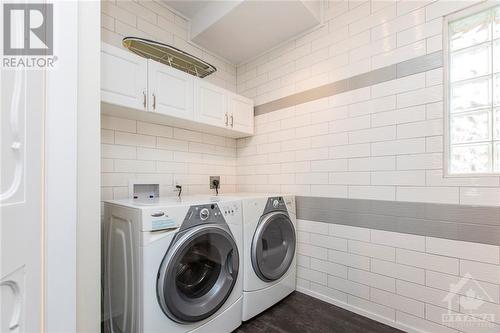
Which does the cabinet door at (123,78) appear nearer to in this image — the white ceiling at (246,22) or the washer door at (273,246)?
the white ceiling at (246,22)

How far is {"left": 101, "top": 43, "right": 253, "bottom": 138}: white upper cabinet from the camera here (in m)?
1.61

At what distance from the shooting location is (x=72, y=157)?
1.07 meters

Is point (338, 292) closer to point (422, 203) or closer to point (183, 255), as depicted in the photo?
point (422, 203)

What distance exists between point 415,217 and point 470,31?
135 cm

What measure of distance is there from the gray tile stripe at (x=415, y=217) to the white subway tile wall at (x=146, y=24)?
1990mm

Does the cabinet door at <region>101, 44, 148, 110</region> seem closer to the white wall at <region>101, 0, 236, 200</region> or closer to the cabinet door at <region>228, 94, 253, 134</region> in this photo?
the white wall at <region>101, 0, 236, 200</region>

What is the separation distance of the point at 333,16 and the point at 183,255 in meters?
2.39

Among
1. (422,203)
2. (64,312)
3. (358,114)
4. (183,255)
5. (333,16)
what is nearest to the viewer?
(64,312)

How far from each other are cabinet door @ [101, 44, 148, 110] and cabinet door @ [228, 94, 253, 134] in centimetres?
93

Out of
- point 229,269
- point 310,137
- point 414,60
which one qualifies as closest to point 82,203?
point 229,269

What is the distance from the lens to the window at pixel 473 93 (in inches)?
58.5

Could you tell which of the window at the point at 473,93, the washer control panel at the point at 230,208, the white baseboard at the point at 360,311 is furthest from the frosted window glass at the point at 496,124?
the washer control panel at the point at 230,208

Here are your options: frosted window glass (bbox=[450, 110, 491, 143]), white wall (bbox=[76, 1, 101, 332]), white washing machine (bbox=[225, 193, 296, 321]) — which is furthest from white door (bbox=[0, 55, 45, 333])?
frosted window glass (bbox=[450, 110, 491, 143])

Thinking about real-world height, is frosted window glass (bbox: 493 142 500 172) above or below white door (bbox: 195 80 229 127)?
below
